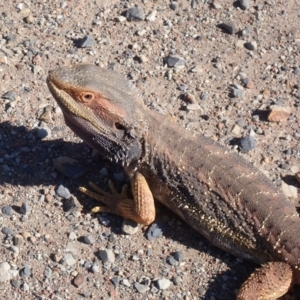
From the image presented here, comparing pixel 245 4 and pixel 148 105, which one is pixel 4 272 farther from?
pixel 245 4

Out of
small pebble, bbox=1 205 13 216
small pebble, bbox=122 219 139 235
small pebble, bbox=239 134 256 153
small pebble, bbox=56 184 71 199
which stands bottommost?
small pebble, bbox=1 205 13 216

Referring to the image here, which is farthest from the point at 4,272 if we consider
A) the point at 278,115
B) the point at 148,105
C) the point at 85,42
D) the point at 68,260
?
the point at 278,115

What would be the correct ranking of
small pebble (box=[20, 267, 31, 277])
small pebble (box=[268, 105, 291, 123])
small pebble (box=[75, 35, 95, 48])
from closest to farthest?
small pebble (box=[20, 267, 31, 277])
small pebble (box=[268, 105, 291, 123])
small pebble (box=[75, 35, 95, 48])

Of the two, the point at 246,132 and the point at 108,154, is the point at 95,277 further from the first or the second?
the point at 246,132

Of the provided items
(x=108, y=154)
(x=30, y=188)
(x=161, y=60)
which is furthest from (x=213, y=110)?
(x=30, y=188)

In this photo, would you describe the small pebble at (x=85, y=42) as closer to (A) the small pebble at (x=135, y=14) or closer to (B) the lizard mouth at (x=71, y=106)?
(A) the small pebble at (x=135, y=14)

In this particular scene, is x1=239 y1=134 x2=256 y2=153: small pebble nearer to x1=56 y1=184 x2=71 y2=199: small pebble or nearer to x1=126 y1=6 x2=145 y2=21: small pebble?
x1=56 y1=184 x2=71 y2=199: small pebble

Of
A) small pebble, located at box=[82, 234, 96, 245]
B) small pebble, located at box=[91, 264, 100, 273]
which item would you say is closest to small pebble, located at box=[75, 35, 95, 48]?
small pebble, located at box=[82, 234, 96, 245]
